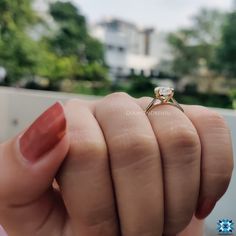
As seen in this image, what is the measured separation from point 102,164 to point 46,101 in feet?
4.52

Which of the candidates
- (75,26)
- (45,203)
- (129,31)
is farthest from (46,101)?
(129,31)

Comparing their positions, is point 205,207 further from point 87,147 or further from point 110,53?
point 110,53

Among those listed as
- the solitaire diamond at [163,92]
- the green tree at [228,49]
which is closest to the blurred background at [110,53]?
the green tree at [228,49]

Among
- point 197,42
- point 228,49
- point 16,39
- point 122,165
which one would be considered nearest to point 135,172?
point 122,165

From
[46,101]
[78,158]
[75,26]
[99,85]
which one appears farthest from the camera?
[75,26]

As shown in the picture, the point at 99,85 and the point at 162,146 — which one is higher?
the point at 162,146

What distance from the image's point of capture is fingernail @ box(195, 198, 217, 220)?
30cm

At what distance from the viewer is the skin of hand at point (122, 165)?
268 mm

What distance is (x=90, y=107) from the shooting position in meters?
0.31

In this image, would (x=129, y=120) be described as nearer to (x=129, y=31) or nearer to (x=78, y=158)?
(x=78, y=158)

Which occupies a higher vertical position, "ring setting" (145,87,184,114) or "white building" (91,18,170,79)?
"ring setting" (145,87,184,114)

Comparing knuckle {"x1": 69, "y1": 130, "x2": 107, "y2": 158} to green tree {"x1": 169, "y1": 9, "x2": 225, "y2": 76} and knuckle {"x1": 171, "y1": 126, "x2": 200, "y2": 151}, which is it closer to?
knuckle {"x1": 171, "y1": 126, "x2": 200, "y2": 151}

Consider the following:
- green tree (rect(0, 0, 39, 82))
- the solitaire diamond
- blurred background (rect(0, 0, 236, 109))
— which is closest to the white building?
blurred background (rect(0, 0, 236, 109))

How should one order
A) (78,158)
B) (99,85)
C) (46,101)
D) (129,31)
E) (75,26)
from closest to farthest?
(78,158) < (46,101) < (99,85) < (75,26) < (129,31)
